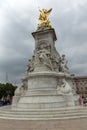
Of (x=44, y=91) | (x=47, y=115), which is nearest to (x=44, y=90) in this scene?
(x=44, y=91)

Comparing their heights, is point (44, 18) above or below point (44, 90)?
above

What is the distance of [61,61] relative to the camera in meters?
32.1

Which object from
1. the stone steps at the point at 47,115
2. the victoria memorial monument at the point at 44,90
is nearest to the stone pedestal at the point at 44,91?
the victoria memorial monument at the point at 44,90

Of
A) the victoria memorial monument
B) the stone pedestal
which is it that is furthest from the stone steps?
the stone pedestal

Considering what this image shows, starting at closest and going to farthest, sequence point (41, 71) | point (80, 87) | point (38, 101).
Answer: point (38, 101), point (41, 71), point (80, 87)

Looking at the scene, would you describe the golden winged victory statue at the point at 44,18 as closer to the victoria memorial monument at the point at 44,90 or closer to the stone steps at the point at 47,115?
the victoria memorial monument at the point at 44,90

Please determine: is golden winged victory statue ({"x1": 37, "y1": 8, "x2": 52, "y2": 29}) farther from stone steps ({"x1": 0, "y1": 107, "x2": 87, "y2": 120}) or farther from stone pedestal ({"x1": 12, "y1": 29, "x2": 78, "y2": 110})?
stone steps ({"x1": 0, "y1": 107, "x2": 87, "y2": 120})

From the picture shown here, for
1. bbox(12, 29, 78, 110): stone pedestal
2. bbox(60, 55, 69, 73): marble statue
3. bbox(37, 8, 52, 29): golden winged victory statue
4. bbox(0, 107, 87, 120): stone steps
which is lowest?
bbox(0, 107, 87, 120): stone steps

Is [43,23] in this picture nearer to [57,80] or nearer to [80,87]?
[57,80]

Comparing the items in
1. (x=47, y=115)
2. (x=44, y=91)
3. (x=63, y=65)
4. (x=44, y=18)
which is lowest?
(x=47, y=115)

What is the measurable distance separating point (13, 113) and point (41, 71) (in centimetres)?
809

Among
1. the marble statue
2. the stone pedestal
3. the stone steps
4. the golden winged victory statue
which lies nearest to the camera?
the stone steps

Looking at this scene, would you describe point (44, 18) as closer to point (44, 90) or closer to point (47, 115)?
point (44, 90)

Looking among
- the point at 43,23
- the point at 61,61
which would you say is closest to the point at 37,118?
the point at 61,61
